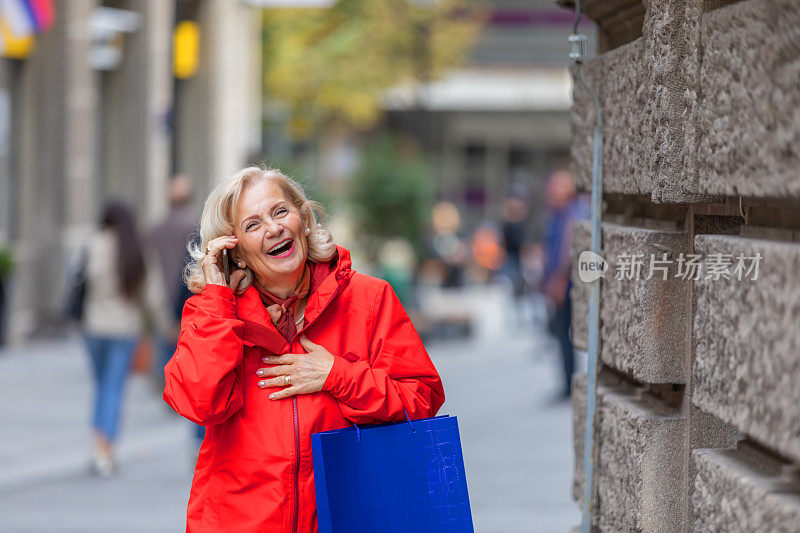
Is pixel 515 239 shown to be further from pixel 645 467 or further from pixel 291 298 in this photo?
pixel 645 467

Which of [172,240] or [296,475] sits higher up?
[172,240]

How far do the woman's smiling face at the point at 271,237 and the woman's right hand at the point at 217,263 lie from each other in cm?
4

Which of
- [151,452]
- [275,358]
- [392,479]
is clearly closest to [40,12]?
[151,452]

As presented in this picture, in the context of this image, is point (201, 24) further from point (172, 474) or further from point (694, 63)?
point (694, 63)

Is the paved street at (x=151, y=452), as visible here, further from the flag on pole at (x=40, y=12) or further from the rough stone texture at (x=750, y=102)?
the rough stone texture at (x=750, y=102)

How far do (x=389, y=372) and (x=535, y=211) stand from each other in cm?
4441

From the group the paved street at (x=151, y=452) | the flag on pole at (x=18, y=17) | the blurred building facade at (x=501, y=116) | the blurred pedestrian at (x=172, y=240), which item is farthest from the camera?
the blurred building facade at (x=501, y=116)

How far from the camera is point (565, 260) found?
37.7 feet

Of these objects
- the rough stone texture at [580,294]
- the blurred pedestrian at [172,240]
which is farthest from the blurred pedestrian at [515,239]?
the rough stone texture at [580,294]

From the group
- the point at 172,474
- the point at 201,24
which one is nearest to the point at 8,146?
the point at 201,24

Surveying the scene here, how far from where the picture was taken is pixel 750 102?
232 cm

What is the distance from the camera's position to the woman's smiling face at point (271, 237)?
10.8ft

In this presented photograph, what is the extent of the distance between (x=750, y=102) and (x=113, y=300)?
280 inches

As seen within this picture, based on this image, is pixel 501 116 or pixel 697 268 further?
pixel 501 116
